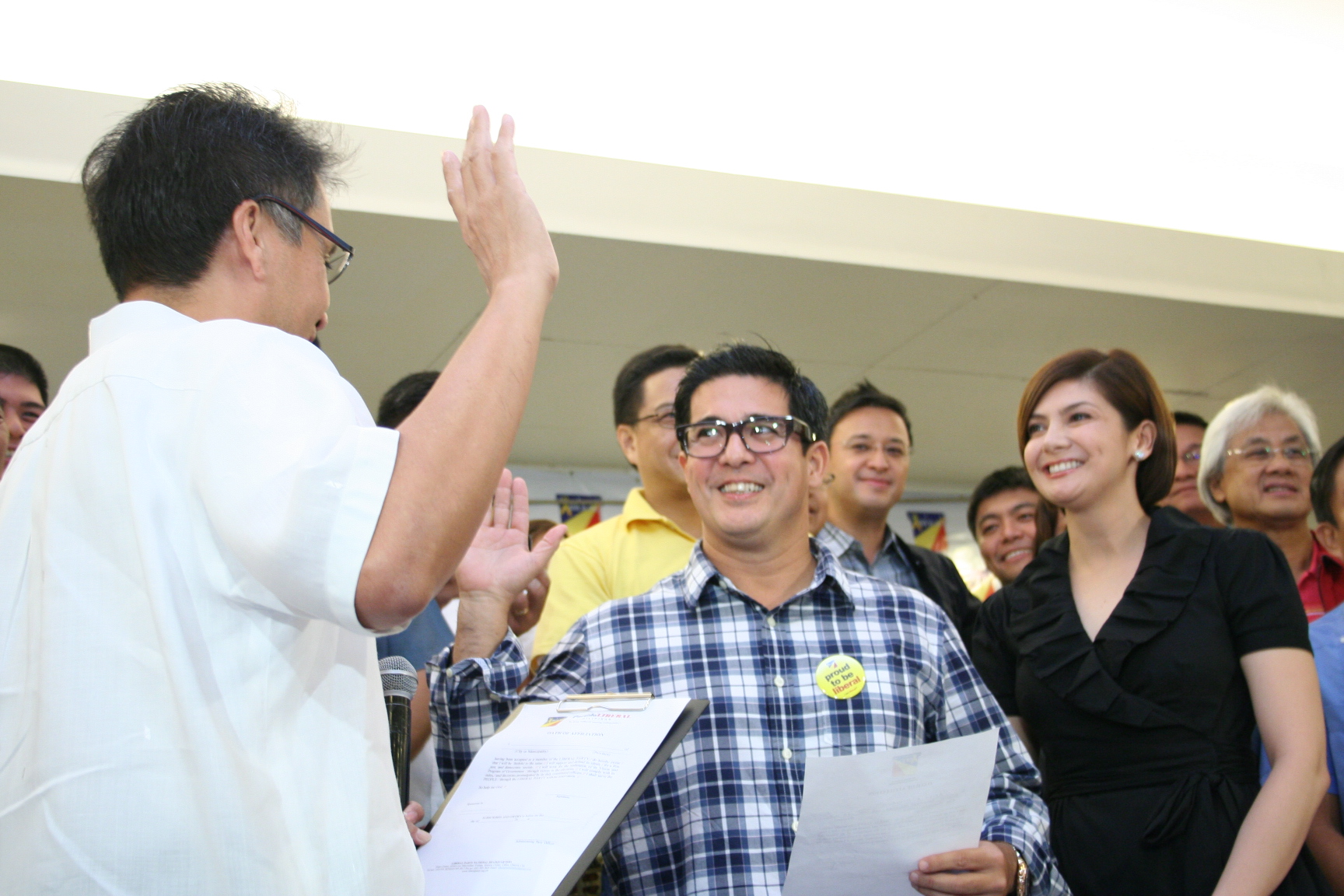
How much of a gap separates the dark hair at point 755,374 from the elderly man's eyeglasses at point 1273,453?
1446 millimetres

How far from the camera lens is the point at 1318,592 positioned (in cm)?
261

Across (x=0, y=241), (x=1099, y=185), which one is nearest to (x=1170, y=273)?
(x=1099, y=185)

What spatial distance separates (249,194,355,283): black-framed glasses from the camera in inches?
40.3

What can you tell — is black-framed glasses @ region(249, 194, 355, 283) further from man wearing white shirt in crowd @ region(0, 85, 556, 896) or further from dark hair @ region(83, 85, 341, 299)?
man wearing white shirt in crowd @ region(0, 85, 556, 896)

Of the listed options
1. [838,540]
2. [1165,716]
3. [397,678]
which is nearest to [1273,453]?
[838,540]

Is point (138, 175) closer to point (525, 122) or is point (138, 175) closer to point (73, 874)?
point (73, 874)

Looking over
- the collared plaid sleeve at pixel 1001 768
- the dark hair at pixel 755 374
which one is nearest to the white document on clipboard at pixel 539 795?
the collared plaid sleeve at pixel 1001 768

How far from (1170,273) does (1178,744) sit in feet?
6.66

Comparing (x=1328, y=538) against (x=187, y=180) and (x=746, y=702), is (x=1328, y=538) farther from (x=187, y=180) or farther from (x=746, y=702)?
(x=187, y=180)

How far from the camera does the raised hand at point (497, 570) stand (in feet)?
5.32

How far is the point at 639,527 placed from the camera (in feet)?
8.13

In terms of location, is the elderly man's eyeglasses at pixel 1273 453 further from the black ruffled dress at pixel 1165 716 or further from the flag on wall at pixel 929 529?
the flag on wall at pixel 929 529

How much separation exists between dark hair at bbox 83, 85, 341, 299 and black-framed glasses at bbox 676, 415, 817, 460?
38.2 inches

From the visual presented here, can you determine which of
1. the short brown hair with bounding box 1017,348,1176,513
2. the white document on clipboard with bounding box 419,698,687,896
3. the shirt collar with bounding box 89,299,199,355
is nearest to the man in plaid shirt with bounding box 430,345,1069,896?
the white document on clipboard with bounding box 419,698,687,896
